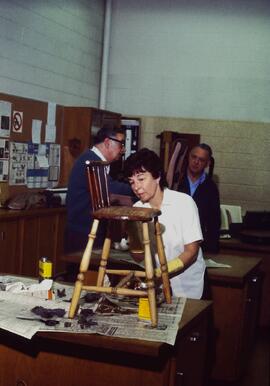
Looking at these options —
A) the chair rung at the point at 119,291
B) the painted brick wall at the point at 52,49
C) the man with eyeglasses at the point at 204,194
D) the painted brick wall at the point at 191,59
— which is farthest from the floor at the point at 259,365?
the painted brick wall at the point at 52,49

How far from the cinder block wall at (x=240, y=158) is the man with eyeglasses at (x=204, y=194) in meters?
2.05

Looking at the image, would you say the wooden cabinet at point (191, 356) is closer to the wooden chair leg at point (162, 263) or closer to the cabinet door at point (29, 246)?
the wooden chair leg at point (162, 263)

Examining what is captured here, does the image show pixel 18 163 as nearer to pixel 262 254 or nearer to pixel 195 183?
pixel 195 183

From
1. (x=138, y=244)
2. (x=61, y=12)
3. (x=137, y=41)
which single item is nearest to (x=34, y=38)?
(x=61, y=12)

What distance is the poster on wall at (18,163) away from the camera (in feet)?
20.3

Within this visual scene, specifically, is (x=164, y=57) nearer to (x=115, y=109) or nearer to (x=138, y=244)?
(x=115, y=109)

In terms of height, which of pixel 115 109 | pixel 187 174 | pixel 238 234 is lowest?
pixel 238 234

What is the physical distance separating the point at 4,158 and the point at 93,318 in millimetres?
3560

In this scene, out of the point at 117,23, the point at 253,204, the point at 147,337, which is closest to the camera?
the point at 147,337

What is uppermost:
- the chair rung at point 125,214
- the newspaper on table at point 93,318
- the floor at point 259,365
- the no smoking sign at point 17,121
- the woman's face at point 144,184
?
the no smoking sign at point 17,121

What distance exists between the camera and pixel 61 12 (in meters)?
7.05

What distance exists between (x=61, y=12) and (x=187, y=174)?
8.50 ft

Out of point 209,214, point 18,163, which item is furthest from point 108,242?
point 18,163

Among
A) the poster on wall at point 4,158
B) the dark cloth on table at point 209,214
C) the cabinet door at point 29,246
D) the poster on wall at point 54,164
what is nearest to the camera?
the dark cloth on table at point 209,214
